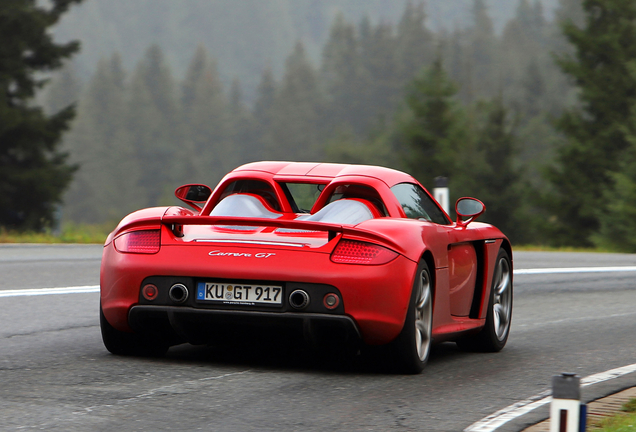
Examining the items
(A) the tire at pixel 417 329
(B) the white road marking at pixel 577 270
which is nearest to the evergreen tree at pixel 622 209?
(B) the white road marking at pixel 577 270

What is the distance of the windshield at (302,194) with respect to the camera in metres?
6.60

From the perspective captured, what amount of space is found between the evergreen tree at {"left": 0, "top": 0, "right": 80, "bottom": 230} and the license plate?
25.5 m

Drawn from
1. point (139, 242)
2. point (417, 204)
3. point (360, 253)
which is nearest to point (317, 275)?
point (360, 253)

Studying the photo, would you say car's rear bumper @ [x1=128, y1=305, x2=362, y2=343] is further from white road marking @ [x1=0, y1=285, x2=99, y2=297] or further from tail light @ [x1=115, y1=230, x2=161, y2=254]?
white road marking @ [x1=0, y1=285, x2=99, y2=297]

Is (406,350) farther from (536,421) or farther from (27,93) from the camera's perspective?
(27,93)

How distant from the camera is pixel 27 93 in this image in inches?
1277

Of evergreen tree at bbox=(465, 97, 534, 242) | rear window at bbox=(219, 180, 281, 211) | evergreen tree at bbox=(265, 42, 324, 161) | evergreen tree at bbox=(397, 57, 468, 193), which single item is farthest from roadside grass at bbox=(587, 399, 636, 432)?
evergreen tree at bbox=(265, 42, 324, 161)

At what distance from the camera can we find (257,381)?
550cm

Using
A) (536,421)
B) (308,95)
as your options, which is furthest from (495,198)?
(308,95)

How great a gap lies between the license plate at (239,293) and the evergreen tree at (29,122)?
25.5 m

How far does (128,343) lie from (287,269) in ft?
4.09

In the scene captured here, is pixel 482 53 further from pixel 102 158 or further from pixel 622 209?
pixel 622 209

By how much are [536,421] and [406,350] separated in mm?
1191

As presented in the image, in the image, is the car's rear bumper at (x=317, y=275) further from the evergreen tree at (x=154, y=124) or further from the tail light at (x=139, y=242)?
the evergreen tree at (x=154, y=124)
